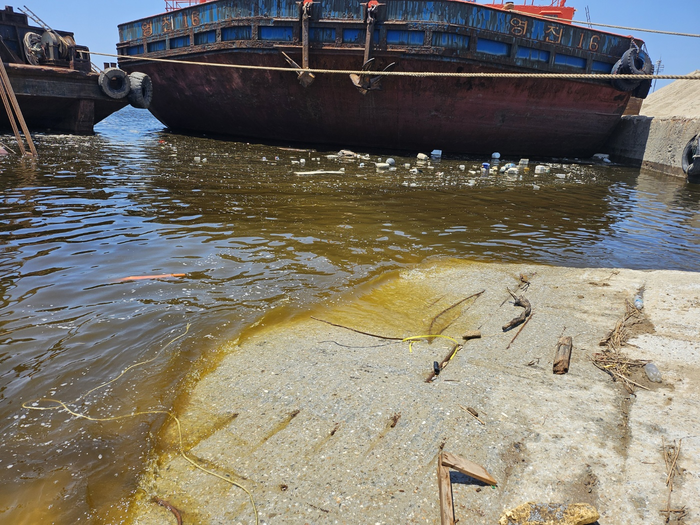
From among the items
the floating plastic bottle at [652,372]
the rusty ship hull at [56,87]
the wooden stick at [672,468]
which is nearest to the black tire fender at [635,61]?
the floating plastic bottle at [652,372]

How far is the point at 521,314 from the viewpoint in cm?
347

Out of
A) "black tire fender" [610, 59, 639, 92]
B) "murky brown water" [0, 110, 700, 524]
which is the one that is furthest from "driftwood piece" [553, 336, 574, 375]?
"black tire fender" [610, 59, 639, 92]

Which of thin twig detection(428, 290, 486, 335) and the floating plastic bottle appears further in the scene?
thin twig detection(428, 290, 486, 335)

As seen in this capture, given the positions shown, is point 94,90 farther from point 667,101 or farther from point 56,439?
point 667,101

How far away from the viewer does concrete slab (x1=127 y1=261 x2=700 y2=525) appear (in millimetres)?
1788

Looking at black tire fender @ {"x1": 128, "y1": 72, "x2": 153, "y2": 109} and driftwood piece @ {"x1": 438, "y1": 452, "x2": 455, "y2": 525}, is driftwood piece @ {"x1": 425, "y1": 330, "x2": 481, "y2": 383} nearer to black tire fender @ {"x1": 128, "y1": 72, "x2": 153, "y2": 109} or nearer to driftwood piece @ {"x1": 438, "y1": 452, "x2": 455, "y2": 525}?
driftwood piece @ {"x1": 438, "y1": 452, "x2": 455, "y2": 525}

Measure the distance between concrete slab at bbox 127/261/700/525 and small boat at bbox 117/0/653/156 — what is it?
8358mm

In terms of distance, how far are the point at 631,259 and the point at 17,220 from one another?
743 centimetres

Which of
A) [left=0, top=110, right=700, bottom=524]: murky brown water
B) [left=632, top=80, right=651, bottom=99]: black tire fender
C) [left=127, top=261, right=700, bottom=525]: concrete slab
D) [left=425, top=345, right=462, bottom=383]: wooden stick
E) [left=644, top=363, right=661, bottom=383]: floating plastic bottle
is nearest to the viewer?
[left=127, top=261, right=700, bottom=525]: concrete slab

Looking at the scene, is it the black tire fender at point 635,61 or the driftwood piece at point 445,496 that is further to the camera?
the black tire fender at point 635,61

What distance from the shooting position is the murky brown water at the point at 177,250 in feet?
7.24

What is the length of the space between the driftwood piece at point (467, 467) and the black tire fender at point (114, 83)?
15116 millimetres

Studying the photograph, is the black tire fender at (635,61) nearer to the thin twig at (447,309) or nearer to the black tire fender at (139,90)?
the thin twig at (447,309)

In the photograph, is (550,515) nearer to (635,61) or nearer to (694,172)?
(694,172)
